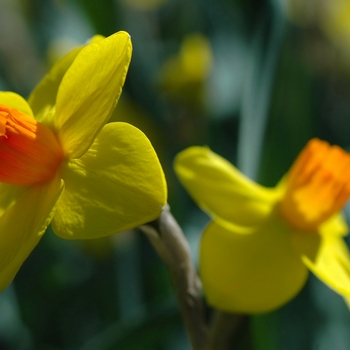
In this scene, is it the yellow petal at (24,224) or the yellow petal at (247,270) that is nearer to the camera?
the yellow petal at (24,224)

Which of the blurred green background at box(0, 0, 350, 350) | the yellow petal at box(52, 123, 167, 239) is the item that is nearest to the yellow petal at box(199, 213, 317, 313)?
the blurred green background at box(0, 0, 350, 350)

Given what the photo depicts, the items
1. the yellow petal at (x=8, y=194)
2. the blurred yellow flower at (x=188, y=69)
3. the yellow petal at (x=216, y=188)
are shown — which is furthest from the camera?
the blurred yellow flower at (x=188, y=69)

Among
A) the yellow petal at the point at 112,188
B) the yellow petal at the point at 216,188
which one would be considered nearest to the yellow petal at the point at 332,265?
the yellow petal at the point at 216,188

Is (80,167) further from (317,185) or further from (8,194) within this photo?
(317,185)

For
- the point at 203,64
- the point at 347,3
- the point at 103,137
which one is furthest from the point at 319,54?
the point at 103,137

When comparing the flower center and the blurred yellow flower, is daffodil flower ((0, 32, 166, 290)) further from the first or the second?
the blurred yellow flower

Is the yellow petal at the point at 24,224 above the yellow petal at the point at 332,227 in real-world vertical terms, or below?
above

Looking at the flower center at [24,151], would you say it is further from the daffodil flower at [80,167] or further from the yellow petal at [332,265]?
the yellow petal at [332,265]
